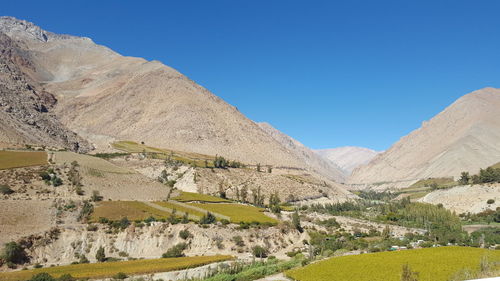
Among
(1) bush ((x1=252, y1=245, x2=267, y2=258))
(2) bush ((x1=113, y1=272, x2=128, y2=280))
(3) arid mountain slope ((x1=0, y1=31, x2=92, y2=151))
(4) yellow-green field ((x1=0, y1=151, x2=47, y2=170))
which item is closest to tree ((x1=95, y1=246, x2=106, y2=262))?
(2) bush ((x1=113, y1=272, x2=128, y2=280))

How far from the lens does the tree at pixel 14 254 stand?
37.8 metres

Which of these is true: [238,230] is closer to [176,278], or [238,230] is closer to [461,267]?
[176,278]

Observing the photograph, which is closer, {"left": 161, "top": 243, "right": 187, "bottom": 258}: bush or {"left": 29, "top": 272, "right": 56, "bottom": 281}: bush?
{"left": 29, "top": 272, "right": 56, "bottom": 281}: bush

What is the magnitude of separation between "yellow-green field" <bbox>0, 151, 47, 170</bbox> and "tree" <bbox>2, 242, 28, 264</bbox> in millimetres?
24732

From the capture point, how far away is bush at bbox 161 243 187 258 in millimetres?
45969

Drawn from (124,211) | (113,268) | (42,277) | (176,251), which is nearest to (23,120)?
(124,211)

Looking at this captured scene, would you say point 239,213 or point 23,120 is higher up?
point 23,120

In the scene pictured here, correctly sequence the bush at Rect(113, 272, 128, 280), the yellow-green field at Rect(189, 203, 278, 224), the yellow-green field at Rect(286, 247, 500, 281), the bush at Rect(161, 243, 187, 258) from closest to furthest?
the yellow-green field at Rect(286, 247, 500, 281) → the bush at Rect(113, 272, 128, 280) → the bush at Rect(161, 243, 187, 258) → the yellow-green field at Rect(189, 203, 278, 224)

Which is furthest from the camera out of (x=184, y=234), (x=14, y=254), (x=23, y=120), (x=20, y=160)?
(x=23, y=120)

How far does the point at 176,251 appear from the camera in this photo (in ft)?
153

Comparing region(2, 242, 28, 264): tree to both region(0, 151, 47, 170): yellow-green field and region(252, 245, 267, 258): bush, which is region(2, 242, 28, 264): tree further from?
region(0, 151, 47, 170): yellow-green field

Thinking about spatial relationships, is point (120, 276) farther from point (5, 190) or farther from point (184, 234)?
point (5, 190)

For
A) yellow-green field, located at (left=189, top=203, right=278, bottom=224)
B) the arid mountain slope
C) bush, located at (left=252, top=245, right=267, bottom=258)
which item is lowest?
bush, located at (left=252, top=245, right=267, bottom=258)

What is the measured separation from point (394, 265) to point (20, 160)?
6068 centimetres
